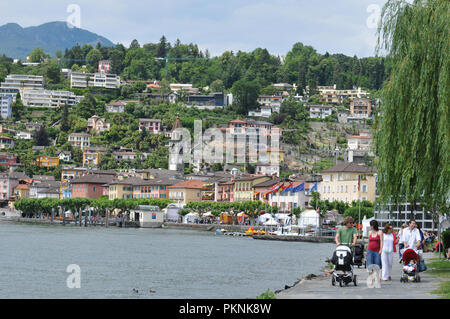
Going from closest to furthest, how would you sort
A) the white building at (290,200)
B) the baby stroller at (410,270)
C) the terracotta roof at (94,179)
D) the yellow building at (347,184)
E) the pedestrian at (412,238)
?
the baby stroller at (410,270) < the pedestrian at (412,238) < the yellow building at (347,184) < the white building at (290,200) < the terracotta roof at (94,179)

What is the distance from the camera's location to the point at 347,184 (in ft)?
398

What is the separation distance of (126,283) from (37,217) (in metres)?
142

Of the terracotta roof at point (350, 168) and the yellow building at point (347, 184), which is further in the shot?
the terracotta roof at point (350, 168)

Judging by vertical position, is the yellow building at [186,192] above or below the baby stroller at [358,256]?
below

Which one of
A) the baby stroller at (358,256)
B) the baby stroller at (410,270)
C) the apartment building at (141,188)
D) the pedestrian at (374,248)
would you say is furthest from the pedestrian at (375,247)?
the apartment building at (141,188)

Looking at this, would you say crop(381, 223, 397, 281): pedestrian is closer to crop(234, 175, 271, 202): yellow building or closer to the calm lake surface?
the calm lake surface

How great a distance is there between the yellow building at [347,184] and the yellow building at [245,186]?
22317 millimetres

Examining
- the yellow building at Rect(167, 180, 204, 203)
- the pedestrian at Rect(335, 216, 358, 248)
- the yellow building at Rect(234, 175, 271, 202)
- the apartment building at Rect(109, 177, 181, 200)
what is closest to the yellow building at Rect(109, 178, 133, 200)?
the apartment building at Rect(109, 177, 181, 200)

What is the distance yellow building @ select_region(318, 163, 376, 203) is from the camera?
117812mm

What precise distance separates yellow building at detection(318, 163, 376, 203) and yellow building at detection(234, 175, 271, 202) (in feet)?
73.2

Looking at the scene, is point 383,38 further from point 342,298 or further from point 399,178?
point 342,298

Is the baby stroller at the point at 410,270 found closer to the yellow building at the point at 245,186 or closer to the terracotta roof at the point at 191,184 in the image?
the yellow building at the point at 245,186

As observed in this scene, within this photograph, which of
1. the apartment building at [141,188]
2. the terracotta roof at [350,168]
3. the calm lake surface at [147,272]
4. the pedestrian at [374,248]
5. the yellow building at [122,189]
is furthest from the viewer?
the yellow building at [122,189]

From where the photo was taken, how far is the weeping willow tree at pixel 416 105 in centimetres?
2545
